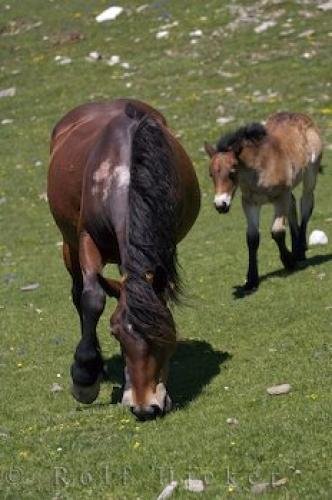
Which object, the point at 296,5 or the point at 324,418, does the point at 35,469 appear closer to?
the point at 324,418

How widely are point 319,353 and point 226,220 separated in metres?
8.71

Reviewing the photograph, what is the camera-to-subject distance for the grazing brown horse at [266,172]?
11406mm

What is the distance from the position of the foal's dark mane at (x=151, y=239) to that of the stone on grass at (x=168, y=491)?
1234 mm

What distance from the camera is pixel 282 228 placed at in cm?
1200

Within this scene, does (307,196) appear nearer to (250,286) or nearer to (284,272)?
(284,272)

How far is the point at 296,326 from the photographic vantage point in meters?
9.53

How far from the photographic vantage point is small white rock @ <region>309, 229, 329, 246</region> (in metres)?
14.1

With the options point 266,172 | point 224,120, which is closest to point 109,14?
point 224,120

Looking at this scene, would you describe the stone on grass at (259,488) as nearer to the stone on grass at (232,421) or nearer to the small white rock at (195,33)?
the stone on grass at (232,421)

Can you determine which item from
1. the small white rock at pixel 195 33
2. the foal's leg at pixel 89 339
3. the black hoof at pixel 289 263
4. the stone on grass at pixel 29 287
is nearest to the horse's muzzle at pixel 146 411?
the foal's leg at pixel 89 339

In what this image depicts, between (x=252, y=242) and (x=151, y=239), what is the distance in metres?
5.09

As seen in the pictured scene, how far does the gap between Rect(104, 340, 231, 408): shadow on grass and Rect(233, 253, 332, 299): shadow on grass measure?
1947 millimetres

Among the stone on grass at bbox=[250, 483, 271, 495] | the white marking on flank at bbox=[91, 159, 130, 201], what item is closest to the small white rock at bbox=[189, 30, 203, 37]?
the white marking on flank at bbox=[91, 159, 130, 201]

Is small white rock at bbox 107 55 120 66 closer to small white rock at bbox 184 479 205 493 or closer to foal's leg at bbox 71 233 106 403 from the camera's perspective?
foal's leg at bbox 71 233 106 403
